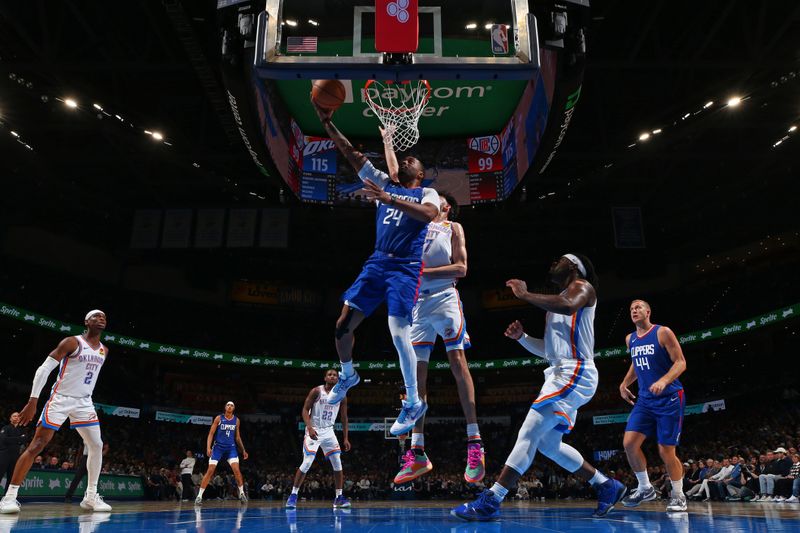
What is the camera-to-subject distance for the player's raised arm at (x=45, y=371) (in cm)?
666

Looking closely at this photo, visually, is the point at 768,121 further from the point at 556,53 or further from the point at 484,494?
the point at 484,494

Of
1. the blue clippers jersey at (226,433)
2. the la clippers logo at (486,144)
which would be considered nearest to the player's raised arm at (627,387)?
the la clippers logo at (486,144)

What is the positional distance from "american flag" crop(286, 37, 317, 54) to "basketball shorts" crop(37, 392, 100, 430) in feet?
15.3

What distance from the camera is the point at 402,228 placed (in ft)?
17.9

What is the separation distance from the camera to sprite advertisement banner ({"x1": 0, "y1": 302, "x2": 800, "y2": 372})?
2259cm

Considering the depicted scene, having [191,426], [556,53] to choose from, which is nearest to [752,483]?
[556,53]

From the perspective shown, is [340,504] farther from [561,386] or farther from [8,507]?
[561,386]

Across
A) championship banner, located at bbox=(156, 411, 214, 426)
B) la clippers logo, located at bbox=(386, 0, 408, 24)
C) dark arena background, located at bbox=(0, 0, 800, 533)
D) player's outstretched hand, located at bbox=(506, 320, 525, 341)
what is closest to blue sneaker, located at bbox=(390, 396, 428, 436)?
dark arena background, located at bbox=(0, 0, 800, 533)

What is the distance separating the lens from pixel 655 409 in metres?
6.95

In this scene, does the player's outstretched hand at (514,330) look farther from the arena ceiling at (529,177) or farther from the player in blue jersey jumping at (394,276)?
the arena ceiling at (529,177)

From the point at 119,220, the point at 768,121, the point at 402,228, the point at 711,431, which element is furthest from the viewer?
the point at 119,220

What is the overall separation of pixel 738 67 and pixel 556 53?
7567 millimetres

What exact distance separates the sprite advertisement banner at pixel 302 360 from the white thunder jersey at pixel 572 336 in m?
20.4

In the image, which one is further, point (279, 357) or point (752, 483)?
point (279, 357)
